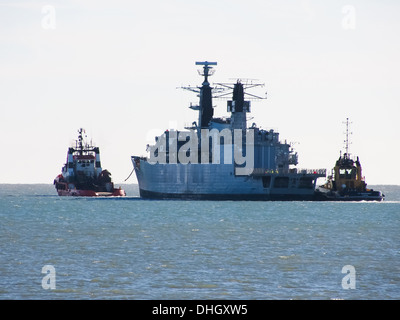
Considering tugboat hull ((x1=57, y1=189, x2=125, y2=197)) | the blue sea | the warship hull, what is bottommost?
the blue sea

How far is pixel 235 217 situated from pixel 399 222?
579 inches

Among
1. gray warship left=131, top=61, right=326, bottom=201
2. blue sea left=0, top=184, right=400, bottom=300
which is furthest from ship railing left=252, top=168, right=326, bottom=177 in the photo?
blue sea left=0, top=184, right=400, bottom=300

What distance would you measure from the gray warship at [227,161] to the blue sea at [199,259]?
28765 mm

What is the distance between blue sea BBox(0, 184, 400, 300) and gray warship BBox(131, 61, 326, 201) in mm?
28765

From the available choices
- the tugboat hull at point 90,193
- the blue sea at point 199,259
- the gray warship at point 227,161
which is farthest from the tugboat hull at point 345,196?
the tugboat hull at point 90,193

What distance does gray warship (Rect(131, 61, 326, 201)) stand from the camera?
99312 millimetres

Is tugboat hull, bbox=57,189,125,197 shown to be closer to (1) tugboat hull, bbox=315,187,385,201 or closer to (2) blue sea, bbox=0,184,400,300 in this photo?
(1) tugboat hull, bbox=315,187,385,201

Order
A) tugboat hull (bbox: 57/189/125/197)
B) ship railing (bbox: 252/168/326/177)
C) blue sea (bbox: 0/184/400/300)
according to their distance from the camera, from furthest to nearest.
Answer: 1. tugboat hull (bbox: 57/189/125/197)
2. ship railing (bbox: 252/168/326/177)
3. blue sea (bbox: 0/184/400/300)

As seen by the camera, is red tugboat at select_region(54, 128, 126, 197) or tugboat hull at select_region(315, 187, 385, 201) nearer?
tugboat hull at select_region(315, 187, 385, 201)

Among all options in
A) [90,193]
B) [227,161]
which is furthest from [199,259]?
[90,193]

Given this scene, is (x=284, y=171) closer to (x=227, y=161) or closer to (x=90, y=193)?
(x=227, y=161)

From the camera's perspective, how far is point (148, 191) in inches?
4609

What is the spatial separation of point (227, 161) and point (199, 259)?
6056 cm

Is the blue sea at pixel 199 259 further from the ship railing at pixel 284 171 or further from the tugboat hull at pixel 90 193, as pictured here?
the tugboat hull at pixel 90 193
